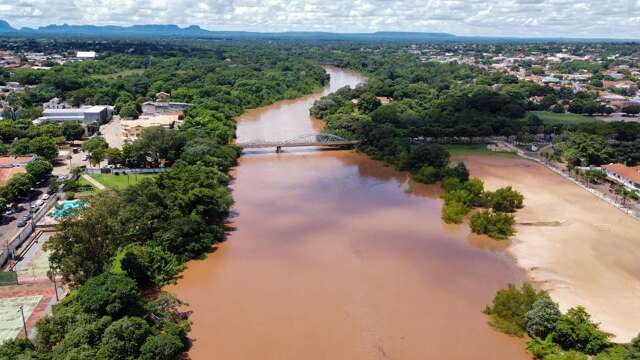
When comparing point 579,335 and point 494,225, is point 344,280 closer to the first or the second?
point 579,335

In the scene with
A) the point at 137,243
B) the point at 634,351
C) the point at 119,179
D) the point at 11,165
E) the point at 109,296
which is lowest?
the point at 119,179

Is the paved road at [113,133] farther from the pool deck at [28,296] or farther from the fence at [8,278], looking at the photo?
the fence at [8,278]

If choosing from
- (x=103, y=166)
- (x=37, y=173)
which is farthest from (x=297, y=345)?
(x=103, y=166)

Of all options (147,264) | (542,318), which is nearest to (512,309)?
(542,318)

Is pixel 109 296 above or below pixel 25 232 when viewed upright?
above

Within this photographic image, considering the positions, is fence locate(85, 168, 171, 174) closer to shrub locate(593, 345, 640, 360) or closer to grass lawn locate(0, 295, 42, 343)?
grass lawn locate(0, 295, 42, 343)

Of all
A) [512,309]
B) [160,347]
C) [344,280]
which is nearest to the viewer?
[160,347]
